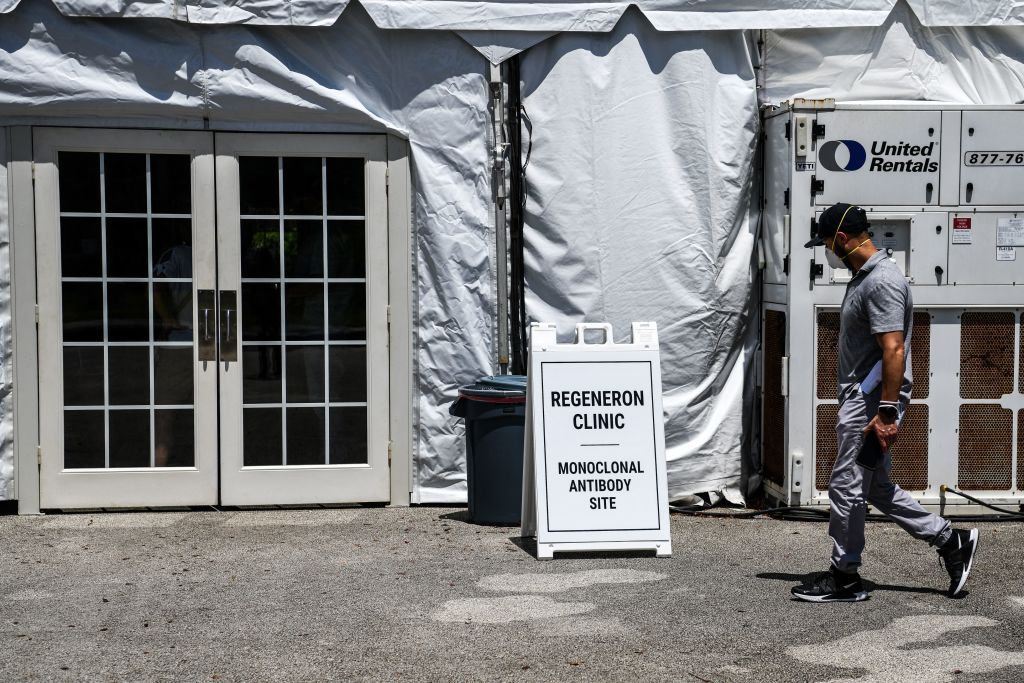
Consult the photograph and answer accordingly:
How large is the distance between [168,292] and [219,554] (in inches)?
78.3

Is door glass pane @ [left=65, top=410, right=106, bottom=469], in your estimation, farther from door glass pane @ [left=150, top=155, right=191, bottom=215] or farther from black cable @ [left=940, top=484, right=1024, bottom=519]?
black cable @ [left=940, top=484, right=1024, bottom=519]

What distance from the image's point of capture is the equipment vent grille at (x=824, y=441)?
8312 millimetres

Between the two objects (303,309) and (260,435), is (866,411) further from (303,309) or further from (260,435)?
(260,435)

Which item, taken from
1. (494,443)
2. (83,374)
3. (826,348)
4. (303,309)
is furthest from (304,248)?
(826,348)

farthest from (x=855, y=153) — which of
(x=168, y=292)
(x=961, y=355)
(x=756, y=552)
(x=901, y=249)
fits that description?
(x=168, y=292)

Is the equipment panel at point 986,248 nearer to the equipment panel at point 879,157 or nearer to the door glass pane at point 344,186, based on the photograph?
the equipment panel at point 879,157

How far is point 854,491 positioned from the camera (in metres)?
6.18

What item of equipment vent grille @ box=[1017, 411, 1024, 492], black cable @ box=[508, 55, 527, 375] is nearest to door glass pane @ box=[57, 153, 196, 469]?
black cable @ box=[508, 55, 527, 375]

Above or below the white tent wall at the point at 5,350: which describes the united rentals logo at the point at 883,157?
above

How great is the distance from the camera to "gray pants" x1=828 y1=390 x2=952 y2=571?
20.2ft

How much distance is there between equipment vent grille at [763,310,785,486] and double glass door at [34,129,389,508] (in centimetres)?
254

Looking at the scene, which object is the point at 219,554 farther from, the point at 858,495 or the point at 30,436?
the point at 858,495

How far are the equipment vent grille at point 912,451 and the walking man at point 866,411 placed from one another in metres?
2.01

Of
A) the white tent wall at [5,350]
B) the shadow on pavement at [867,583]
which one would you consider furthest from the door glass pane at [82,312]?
the shadow on pavement at [867,583]
